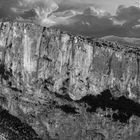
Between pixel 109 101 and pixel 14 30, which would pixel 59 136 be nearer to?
pixel 109 101

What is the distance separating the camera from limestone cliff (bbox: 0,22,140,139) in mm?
157000

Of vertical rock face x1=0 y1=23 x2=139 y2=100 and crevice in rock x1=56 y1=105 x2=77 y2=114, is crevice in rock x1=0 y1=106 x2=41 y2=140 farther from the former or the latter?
crevice in rock x1=56 y1=105 x2=77 y2=114

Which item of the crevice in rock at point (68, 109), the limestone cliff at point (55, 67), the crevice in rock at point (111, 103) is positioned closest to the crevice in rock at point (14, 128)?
the limestone cliff at point (55, 67)

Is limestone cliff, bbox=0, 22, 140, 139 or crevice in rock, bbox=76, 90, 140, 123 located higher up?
limestone cliff, bbox=0, 22, 140, 139

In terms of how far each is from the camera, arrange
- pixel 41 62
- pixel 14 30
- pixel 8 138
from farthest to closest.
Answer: pixel 41 62, pixel 14 30, pixel 8 138

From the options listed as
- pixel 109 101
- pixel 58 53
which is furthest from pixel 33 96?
pixel 109 101

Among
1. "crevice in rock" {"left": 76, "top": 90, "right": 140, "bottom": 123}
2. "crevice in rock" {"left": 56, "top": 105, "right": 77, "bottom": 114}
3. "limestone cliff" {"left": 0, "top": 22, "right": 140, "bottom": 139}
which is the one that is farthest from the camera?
"crevice in rock" {"left": 76, "top": 90, "right": 140, "bottom": 123}

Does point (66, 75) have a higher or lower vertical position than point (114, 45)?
lower

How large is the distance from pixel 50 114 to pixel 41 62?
22.7 meters

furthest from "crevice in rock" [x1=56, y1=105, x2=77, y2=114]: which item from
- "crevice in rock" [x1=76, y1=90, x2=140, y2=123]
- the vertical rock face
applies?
the vertical rock face

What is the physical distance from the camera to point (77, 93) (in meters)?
172

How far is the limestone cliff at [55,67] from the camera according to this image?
157000mm

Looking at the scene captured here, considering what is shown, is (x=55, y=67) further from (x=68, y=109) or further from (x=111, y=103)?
(x=111, y=103)

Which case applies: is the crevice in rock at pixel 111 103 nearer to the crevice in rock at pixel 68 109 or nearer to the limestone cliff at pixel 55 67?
the limestone cliff at pixel 55 67
